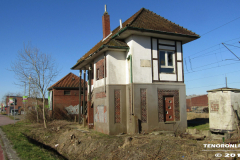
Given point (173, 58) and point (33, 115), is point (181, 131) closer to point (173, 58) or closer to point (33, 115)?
point (173, 58)

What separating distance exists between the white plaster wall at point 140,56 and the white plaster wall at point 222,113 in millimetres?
4027

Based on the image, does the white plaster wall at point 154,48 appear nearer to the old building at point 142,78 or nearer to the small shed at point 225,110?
the old building at point 142,78

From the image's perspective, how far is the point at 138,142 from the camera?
10.2 meters

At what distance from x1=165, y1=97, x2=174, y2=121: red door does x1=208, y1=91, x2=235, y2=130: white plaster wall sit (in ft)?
8.97

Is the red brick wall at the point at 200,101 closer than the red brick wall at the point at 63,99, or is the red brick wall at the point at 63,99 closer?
the red brick wall at the point at 63,99

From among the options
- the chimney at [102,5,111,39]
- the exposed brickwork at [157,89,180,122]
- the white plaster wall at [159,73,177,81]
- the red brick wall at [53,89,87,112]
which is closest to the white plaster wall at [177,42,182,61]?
the white plaster wall at [159,73,177,81]

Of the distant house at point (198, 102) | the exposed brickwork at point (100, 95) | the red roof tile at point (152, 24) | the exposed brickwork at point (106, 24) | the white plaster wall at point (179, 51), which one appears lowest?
the distant house at point (198, 102)

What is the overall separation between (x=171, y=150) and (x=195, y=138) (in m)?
2.81

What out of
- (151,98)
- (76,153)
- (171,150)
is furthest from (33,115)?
(171,150)

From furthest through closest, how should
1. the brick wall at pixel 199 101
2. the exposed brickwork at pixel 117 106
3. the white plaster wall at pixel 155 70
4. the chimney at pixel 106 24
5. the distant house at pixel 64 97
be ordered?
the brick wall at pixel 199 101 < the distant house at pixel 64 97 < the chimney at pixel 106 24 < the white plaster wall at pixel 155 70 < the exposed brickwork at pixel 117 106

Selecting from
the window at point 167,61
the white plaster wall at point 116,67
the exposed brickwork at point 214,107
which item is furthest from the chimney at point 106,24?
the exposed brickwork at point 214,107

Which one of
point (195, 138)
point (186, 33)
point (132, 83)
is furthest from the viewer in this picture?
point (186, 33)

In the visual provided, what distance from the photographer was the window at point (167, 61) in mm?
14422

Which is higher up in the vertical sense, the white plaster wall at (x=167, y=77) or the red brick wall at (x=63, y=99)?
the white plaster wall at (x=167, y=77)
